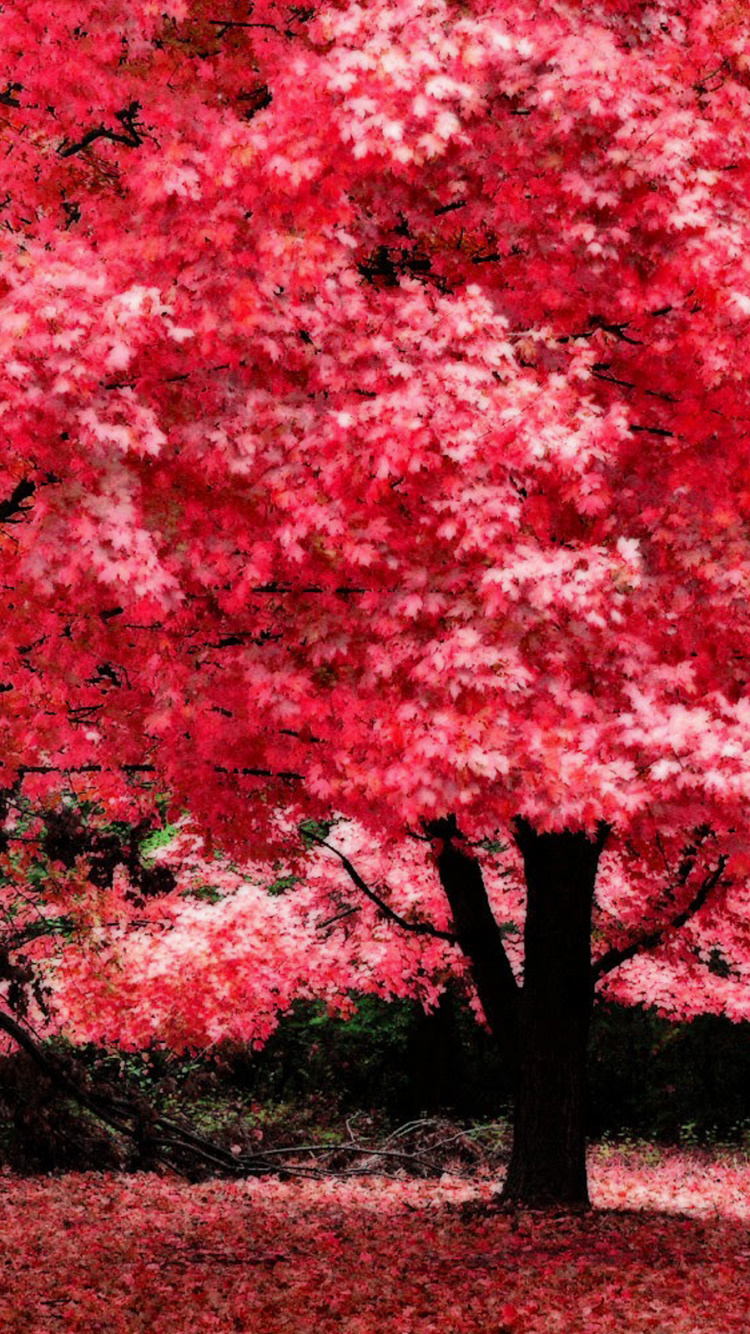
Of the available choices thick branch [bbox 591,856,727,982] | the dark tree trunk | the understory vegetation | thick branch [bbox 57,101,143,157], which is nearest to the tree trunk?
thick branch [bbox 591,856,727,982]

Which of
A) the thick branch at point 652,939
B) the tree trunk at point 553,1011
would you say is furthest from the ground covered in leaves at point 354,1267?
the thick branch at point 652,939

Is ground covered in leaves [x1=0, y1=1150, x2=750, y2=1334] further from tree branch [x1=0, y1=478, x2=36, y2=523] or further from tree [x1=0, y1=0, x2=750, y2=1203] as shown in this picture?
tree branch [x1=0, y1=478, x2=36, y2=523]

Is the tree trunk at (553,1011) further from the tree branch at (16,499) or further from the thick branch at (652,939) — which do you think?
the tree branch at (16,499)

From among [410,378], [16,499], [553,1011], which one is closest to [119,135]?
[16,499]

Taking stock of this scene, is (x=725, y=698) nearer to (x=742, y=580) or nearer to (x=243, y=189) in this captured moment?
(x=742, y=580)

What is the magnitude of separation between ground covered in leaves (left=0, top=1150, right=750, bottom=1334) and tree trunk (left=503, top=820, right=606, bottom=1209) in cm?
41

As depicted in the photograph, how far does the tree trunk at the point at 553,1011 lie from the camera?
8.98 metres

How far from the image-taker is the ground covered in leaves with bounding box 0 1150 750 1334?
20.6ft

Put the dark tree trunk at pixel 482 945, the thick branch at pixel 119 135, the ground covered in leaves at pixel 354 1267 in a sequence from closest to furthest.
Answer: the ground covered in leaves at pixel 354 1267, the thick branch at pixel 119 135, the dark tree trunk at pixel 482 945

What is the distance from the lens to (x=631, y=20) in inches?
242

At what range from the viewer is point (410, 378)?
18.3 ft

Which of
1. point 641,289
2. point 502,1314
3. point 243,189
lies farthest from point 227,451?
point 502,1314

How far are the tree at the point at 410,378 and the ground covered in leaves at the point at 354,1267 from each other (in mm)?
2414

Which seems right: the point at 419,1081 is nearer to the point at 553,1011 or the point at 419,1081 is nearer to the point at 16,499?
the point at 553,1011
